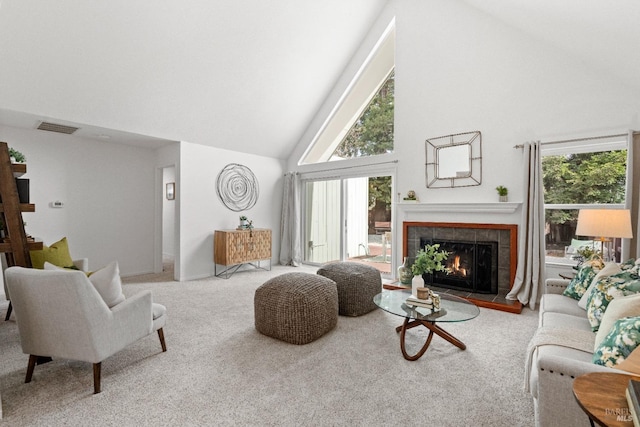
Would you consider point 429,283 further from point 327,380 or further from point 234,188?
point 234,188

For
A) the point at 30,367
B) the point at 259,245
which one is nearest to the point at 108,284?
the point at 30,367

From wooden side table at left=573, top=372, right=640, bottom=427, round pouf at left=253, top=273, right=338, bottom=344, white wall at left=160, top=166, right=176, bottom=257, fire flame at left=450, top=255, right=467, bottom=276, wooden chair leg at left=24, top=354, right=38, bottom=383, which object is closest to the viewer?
wooden side table at left=573, top=372, right=640, bottom=427

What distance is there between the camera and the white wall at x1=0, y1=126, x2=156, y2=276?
468 cm

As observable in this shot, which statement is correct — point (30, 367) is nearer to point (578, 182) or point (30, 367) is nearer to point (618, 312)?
point (618, 312)

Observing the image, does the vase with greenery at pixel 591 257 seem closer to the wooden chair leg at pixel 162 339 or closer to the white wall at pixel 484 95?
the white wall at pixel 484 95

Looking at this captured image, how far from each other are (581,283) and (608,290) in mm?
672

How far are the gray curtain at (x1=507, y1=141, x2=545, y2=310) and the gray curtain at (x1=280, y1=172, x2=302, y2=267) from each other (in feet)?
13.1

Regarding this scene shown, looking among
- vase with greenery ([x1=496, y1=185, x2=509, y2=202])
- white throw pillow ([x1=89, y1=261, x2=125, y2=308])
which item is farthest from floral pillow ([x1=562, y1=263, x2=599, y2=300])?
white throw pillow ([x1=89, y1=261, x2=125, y2=308])

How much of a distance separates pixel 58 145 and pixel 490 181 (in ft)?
20.7

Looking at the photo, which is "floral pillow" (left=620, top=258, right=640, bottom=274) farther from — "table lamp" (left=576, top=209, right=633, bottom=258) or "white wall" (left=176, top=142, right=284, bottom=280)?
"white wall" (left=176, top=142, right=284, bottom=280)

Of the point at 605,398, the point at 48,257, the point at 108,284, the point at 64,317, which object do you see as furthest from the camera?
the point at 48,257

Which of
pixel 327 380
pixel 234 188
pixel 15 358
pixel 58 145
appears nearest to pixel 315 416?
pixel 327 380

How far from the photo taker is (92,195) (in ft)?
17.2

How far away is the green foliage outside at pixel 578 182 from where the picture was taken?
3.69m
